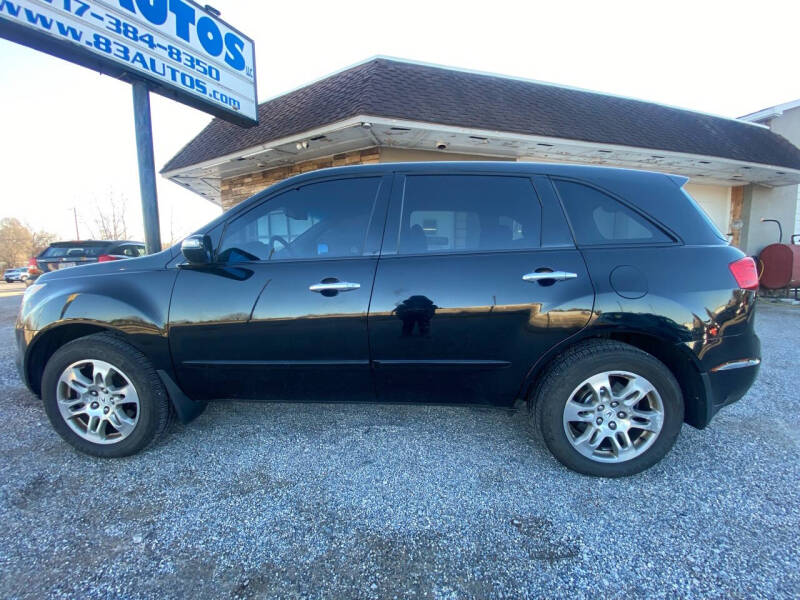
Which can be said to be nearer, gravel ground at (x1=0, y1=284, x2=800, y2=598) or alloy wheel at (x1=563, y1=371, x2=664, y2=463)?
gravel ground at (x1=0, y1=284, x2=800, y2=598)

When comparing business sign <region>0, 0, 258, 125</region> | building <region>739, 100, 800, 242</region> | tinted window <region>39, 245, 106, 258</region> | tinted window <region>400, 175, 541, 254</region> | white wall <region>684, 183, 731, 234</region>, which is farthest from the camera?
building <region>739, 100, 800, 242</region>

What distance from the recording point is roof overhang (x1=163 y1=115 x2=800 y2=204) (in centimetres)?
648

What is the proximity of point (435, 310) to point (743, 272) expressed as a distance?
1.74m

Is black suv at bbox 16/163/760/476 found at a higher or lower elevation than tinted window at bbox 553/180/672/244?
lower

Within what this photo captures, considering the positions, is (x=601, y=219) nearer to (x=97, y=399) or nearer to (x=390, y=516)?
(x=390, y=516)

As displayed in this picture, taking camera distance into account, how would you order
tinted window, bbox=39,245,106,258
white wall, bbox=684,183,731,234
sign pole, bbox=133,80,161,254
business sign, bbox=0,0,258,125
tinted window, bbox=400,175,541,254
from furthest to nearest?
white wall, bbox=684,183,731,234
tinted window, bbox=39,245,106,258
sign pole, bbox=133,80,161,254
business sign, bbox=0,0,258,125
tinted window, bbox=400,175,541,254

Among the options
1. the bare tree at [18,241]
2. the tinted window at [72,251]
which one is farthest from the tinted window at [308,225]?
the bare tree at [18,241]

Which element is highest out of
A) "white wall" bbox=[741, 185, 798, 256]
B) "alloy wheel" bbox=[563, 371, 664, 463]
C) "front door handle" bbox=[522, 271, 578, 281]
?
"white wall" bbox=[741, 185, 798, 256]

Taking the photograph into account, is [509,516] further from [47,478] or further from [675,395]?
[47,478]

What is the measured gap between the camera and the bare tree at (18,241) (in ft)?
139

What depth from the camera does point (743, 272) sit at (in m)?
1.94

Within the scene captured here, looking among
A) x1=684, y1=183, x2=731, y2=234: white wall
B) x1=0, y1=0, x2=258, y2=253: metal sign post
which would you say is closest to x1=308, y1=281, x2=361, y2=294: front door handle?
x1=0, y1=0, x2=258, y2=253: metal sign post

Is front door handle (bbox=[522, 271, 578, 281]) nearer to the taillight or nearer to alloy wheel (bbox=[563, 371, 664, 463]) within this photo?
alloy wheel (bbox=[563, 371, 664, 463])

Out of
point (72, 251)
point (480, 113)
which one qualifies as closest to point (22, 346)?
point (480, 113)
